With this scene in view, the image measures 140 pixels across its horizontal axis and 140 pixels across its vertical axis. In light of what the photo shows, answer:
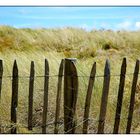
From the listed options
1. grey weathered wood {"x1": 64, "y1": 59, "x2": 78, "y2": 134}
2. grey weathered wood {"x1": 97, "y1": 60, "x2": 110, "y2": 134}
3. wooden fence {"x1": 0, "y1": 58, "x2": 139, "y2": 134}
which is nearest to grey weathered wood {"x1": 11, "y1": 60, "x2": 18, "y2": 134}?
wooden fence {"x1": 0, "y1": 58, "x2": 139, "y2": 134}

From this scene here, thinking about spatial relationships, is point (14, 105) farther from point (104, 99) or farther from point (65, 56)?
point (65, 56)

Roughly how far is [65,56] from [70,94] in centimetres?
151

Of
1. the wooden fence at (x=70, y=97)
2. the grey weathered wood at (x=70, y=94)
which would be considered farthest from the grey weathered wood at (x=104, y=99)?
the grey weathered wood at (x=70, y=94)

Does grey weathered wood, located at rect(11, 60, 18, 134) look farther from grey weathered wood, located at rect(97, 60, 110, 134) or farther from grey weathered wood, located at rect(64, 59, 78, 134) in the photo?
grey weathered wood, located at rect(97, 60, 110, 134)

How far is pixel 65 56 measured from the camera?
5055 millimetres

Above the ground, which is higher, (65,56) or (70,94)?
(65,56)

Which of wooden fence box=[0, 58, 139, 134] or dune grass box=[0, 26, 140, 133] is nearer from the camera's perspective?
wooden fence box=[0, 58, 139, 134]

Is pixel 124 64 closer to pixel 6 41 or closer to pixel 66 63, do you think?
pixel 66 63

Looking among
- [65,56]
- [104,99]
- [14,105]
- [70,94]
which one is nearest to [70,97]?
[70,94]

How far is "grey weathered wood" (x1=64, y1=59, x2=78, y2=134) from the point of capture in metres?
3.52

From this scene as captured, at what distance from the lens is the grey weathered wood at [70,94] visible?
3523 mm

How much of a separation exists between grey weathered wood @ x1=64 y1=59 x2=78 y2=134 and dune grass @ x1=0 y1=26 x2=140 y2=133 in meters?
0.08
